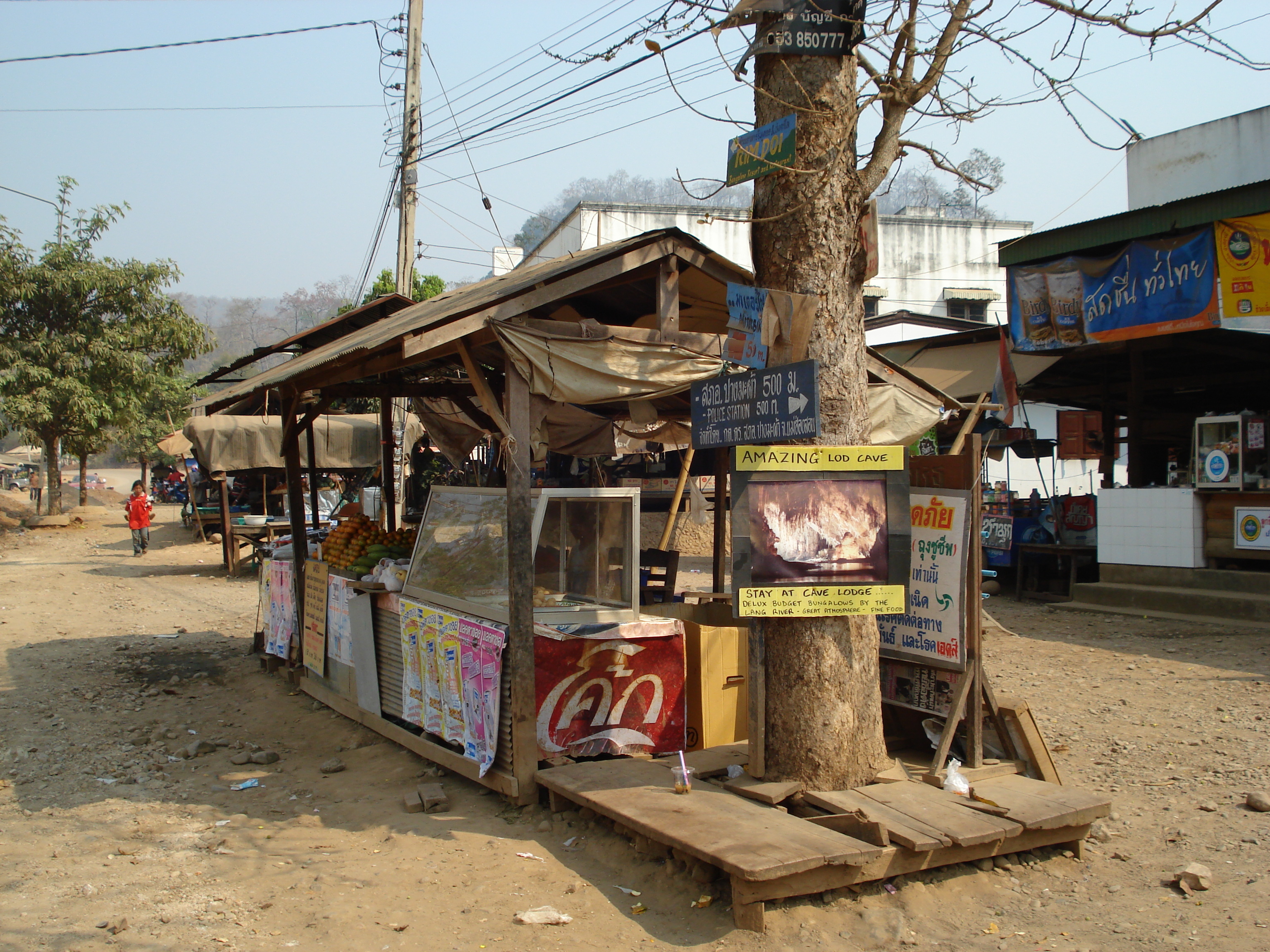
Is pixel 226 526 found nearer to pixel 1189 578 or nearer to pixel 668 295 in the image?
pixel 668 295

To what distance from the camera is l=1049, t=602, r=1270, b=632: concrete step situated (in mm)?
9414

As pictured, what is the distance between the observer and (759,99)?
16.3ft

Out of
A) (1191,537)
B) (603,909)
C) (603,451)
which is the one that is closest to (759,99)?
(603,909)

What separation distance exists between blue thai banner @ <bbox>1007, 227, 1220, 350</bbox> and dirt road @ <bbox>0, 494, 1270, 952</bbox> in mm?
3442

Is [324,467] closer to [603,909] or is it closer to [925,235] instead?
[603,909]

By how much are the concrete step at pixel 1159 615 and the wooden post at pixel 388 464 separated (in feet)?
26.3

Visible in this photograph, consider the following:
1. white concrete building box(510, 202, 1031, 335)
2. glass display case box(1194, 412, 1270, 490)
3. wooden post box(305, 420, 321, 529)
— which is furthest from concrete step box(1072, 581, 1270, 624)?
white concrete building box(510, 202, 1031, 335)

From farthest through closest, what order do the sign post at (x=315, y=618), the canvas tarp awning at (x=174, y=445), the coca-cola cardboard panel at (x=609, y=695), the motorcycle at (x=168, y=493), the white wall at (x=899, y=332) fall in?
1. the motorcycle at (x=168, y=493)
2. the white wall at (x=899, y=332)
3. the canvas tarp awning at (x=174, y=445)
4. the sign post at (x=315, y=618)
5. the coca-cola cardboard panel at (x=609, y=695)

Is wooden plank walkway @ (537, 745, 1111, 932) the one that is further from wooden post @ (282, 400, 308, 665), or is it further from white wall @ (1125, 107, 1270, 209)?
white wall @ (1125, 107, 1270, 209)

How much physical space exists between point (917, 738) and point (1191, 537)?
6.62 m

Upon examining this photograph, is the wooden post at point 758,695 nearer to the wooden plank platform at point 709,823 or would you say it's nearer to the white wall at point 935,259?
the wooden plank platform at point 709,823

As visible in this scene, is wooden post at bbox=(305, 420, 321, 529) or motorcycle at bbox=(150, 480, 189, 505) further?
motorcycle at bbox=(150, 480, 189, 505)

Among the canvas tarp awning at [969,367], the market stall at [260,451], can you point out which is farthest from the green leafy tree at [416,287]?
the canvas tarp awning at [969,367]

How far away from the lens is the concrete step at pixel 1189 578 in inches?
388
